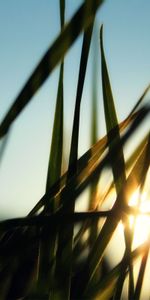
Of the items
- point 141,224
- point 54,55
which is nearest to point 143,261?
point 141,224

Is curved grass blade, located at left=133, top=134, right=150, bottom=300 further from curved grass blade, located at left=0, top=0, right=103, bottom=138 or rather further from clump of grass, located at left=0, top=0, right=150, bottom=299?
curved grass blade, located at left=0, top=0, right=103, bottom=138

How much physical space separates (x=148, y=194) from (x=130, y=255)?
74mm

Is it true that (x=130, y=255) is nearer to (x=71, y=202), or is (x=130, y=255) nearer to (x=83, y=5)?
(x=71, y=202)

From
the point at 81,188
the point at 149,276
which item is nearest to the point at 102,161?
the point at 81,188

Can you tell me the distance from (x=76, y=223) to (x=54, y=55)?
11 cm

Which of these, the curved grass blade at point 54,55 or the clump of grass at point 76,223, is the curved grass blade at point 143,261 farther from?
the curved grass blade at point 54,55

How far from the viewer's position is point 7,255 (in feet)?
0.81

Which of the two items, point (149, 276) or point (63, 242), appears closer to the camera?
point (63, 242)

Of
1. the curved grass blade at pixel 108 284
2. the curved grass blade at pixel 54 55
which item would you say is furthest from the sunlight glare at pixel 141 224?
the curved grass blade at pixel 54 55

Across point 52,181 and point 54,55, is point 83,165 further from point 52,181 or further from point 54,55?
point 54,55

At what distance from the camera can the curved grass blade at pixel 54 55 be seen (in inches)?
7.7

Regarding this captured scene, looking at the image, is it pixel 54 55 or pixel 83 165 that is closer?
pixel 54 55

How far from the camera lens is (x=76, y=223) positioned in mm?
257

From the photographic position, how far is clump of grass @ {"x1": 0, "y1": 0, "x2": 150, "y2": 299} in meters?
0.25
